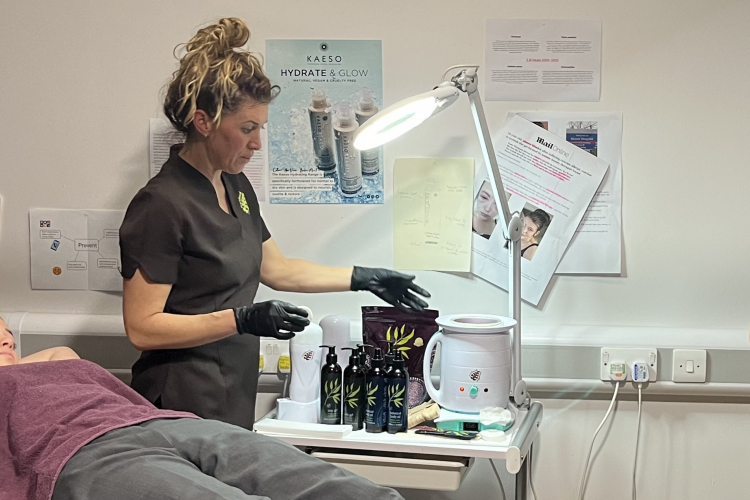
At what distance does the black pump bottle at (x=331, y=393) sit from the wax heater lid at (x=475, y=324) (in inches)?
11.3

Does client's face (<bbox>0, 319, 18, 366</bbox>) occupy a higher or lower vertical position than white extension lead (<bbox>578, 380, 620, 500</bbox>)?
higher

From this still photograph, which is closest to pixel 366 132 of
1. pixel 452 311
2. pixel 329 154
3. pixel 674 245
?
pixel 329 154

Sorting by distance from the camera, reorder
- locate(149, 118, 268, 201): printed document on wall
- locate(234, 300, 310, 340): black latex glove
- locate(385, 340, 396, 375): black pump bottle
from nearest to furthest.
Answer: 1. locate(234, 300, 310, 340): black latex glove
2. locate(385, 340, 396, 375): black pump bottle
3. locate(149, 118, 268, 201): printed document on wall

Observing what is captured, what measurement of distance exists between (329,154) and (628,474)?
124 centimetres

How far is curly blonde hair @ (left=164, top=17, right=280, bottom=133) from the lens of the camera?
1.92 metres

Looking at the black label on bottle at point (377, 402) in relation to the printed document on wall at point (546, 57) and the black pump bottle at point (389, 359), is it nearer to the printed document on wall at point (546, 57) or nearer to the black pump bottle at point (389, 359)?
the black pump bottle at point (389, 359)

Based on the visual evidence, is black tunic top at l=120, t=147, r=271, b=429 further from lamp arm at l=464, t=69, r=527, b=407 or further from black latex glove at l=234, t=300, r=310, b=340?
lamp arm at l=464, t=69, r=527, b=407

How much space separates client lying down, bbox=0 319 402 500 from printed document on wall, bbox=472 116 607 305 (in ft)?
3.14

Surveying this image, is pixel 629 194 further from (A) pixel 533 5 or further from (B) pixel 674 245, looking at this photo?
(A) pixel 533 5

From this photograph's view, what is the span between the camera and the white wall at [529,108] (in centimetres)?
224

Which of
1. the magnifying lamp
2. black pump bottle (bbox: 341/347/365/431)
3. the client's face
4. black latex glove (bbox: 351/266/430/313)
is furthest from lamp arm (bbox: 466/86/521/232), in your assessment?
the client's face

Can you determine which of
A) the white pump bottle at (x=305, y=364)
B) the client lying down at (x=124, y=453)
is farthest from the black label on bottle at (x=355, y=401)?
the client lying down at (x=124, y=453)

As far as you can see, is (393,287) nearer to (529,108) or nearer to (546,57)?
(529,108)

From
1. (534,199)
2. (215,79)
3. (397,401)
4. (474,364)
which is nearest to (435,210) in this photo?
(534,199)
